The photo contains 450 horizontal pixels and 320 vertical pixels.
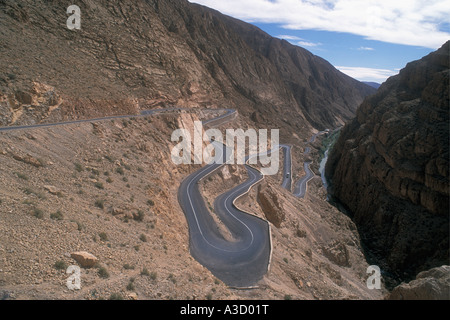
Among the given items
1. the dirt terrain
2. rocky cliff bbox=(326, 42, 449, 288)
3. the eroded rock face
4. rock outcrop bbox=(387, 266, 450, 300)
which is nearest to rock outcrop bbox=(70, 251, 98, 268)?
the dirt terrain

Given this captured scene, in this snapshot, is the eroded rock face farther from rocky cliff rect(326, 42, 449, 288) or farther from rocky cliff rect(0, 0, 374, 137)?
rocky cliff rect(0, 0, 374, 137)

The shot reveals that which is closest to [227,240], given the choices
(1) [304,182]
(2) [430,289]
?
(2) [430,289]

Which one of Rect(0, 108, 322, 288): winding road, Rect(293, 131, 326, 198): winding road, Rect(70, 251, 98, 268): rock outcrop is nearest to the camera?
Rect(70, 251, 98, 268): rock outcrop

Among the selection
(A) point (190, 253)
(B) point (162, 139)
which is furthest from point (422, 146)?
(A) point (190, 253)

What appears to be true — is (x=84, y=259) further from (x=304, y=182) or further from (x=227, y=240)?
(x=304, y=182)

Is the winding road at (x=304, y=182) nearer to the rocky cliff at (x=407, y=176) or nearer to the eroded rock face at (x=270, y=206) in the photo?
the rocky cliff at (x=407, y=176)

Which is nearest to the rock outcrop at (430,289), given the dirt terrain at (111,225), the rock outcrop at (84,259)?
the dirt terrain at (111,225)
